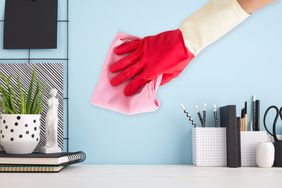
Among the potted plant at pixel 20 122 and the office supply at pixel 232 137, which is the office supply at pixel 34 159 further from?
the office supply at pixel 232 137

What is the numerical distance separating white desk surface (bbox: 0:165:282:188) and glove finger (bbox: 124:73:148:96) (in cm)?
36

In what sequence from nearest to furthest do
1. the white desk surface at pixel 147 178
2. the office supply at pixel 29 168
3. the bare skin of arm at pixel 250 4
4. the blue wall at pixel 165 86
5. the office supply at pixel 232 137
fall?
the bare skin of arm at pixel 250 4 < the white desk surface at pixel 147 178 < the office supply at pixel 29 168 < the office supply at pixel 232 137 < the blue wall at pixel 165 86

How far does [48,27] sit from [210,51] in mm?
548

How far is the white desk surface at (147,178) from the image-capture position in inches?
42.6

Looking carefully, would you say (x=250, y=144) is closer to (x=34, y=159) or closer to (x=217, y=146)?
(x=217, y=146)

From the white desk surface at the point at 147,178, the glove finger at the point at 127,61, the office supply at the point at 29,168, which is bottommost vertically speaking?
the white desk surface at the point at 147,178

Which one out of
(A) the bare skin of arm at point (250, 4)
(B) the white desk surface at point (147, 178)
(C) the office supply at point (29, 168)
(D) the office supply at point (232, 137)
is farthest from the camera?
(D) the office supply at point (232, 137)

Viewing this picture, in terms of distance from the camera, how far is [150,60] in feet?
2.50

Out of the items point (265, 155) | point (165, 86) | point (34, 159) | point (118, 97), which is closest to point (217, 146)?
point (265, 155)

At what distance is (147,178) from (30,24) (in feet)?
2.37

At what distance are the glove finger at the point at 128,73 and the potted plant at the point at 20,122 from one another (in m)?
0.65

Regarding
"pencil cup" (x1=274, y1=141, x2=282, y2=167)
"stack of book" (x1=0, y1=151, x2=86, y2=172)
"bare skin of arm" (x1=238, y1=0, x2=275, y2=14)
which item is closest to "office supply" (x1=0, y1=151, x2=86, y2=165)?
"stack of book" (x1=0, y1=151, x2=86, y2=172)

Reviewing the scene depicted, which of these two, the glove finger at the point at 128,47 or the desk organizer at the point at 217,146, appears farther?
the desk organizer at the point at 217,146

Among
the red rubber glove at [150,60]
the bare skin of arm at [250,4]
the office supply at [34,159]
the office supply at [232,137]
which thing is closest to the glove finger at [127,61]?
the red rubber glove at [150,60]
